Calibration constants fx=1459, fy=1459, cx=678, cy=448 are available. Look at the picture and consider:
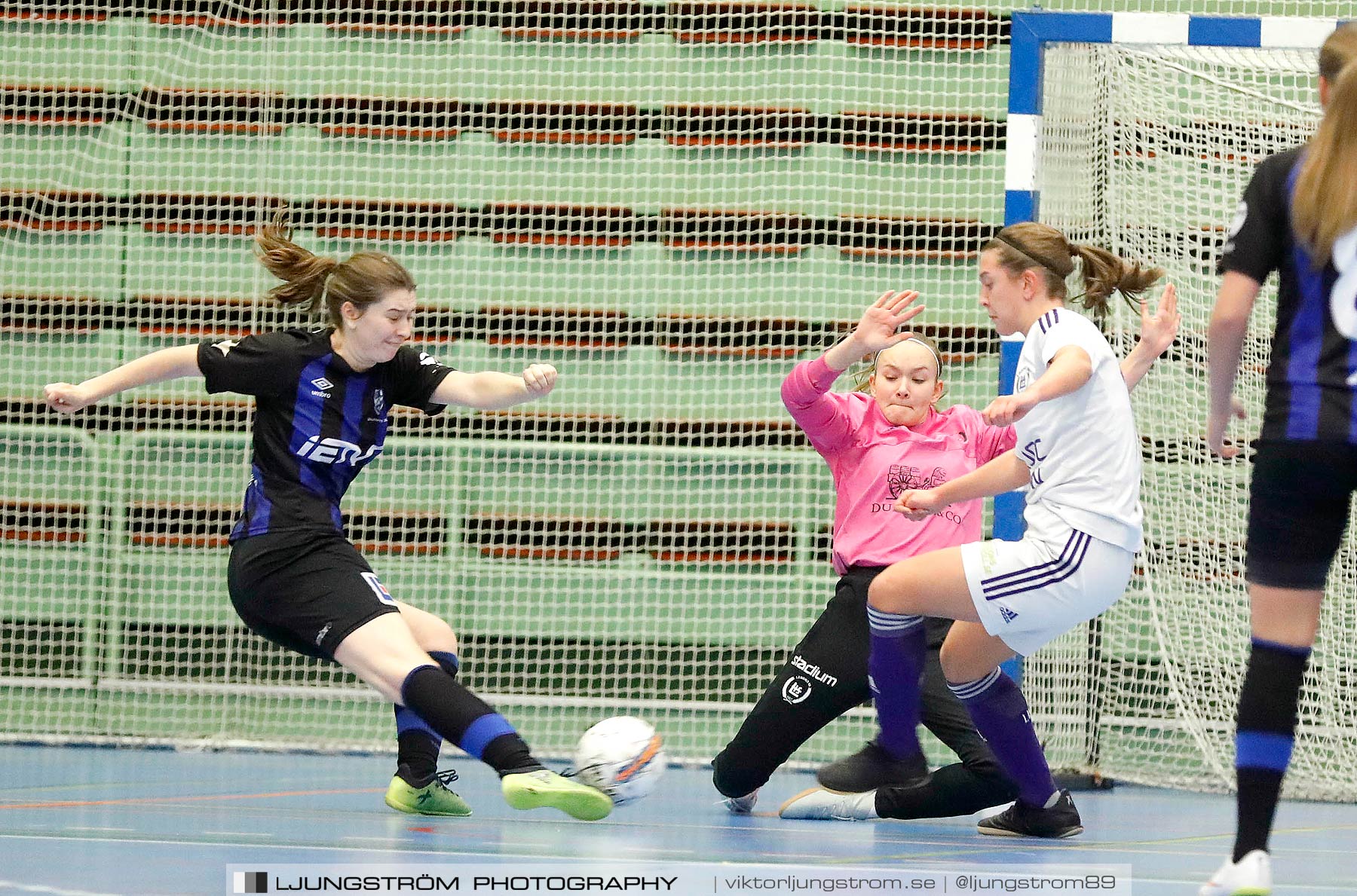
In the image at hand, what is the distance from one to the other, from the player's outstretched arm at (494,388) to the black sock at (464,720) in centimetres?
68

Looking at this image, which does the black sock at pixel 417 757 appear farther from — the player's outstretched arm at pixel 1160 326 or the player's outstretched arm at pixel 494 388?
the player's outstretched arm at pixel 1160 326

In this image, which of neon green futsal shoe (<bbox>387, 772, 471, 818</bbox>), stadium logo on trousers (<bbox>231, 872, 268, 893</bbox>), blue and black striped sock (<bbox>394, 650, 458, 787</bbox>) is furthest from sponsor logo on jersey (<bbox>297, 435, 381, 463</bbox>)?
stadium logo on trousers (<bbox>231, 872, 268, 893</bbox>)

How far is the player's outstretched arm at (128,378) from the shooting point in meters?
3.24

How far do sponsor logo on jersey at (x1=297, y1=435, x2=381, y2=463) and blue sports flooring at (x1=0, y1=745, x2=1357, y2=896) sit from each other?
83cm

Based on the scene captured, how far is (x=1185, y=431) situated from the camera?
4.95m

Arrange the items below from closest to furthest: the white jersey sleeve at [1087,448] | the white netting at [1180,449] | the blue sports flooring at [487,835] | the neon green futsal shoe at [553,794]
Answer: the blue sports flooring at [487,835] → the neon green futsal shoe at [553,794] → the white jersey sleeve at [1087,448] → the white netting at [1180,449]

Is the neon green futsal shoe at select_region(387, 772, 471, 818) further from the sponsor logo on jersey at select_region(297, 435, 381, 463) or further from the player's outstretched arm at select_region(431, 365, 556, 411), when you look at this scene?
the player's outstretched arm at select_region(431, 365, 556, 411)

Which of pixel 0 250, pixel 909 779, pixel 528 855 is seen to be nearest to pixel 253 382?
pixel 528 855

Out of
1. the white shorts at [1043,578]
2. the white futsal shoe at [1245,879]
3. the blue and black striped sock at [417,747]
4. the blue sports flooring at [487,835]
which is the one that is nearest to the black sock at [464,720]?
the blue sports flooring at [487,835]

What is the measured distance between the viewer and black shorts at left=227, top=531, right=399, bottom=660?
3.21 meters

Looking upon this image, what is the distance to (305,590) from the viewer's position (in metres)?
3.26

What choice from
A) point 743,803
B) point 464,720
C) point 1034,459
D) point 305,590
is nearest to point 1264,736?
point 1034,459

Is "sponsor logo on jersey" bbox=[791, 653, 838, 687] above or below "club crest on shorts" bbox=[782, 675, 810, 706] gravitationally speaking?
above

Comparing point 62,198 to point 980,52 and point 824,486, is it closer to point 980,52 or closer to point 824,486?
point 824,486
